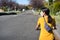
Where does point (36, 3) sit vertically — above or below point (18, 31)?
below

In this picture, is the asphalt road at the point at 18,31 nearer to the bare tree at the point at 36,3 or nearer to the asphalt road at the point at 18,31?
the asphalt road at the point at 18,31

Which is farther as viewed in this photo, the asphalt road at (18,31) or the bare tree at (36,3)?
the bare tree at (36,3)

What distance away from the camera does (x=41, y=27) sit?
620cm

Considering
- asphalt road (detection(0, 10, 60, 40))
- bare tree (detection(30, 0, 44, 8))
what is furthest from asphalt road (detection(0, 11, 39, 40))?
bare tree (detection(30, 0, 44, 8))

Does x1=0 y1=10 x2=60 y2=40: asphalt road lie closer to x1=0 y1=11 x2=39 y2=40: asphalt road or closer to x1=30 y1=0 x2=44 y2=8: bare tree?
x1=0 y1=11 x2=39 y2=40: asphalt road

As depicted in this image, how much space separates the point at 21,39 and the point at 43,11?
7.31 meters

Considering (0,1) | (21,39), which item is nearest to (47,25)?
(21,39)

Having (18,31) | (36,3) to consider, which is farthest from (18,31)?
(36,3)

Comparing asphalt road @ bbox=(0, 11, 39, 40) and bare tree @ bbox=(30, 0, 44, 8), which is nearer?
asphalt road @ bbox=(0, 11, 39, 40)

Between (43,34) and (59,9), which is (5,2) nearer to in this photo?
(59,9)

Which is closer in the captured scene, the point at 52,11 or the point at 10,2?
the point at 52,11

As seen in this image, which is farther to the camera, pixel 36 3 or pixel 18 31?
pixel 36 3

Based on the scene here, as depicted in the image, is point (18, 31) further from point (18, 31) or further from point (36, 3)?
point (36, 3)

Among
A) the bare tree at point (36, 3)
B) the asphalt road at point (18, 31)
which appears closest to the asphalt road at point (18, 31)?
the asphalt road at point (18, 31)
